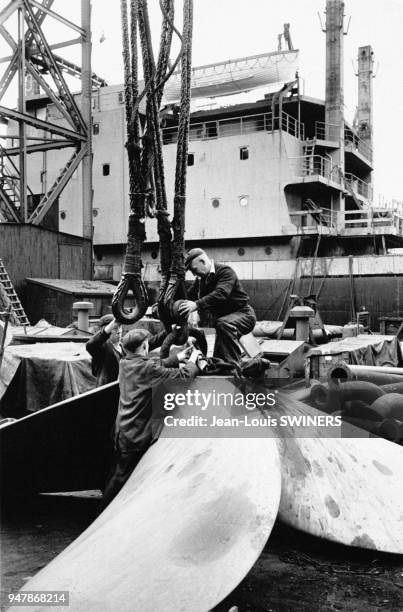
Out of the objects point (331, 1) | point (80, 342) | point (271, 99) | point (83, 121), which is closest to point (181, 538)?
point (80, 342)

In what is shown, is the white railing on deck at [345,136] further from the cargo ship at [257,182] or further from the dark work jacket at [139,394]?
the dark work jacket at [139,394]

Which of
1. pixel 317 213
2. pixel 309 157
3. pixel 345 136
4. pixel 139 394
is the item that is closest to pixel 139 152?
pixel 139 394

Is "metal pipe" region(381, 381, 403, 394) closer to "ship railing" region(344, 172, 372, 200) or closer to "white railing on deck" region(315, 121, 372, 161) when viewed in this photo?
"white railing on deck" region(315, 121, 372, 161)

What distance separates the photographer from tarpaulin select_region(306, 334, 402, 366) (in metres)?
12.5

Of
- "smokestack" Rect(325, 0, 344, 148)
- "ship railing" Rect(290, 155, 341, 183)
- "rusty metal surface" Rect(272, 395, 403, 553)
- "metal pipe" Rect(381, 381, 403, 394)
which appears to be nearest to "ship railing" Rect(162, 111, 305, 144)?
"ship railing" Rect(290, 155, 341, 183)

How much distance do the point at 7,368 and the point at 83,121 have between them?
1625 cm

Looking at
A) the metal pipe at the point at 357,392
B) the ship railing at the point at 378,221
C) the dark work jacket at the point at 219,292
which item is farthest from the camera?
the ship railing at the point at 378,221

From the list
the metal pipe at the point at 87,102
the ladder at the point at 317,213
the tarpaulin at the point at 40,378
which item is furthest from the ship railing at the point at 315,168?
the tarpaulin at the point at 40,378

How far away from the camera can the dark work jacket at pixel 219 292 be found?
565 cm

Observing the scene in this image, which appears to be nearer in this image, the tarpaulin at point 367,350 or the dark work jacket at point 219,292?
the dark work jacket at point 219,292

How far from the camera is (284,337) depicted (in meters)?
15.1

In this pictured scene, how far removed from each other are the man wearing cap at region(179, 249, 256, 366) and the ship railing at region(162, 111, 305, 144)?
2652 centimetres

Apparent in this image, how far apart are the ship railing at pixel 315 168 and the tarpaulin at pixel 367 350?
16.5 meters

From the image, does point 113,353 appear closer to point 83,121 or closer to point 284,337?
point 284,337
